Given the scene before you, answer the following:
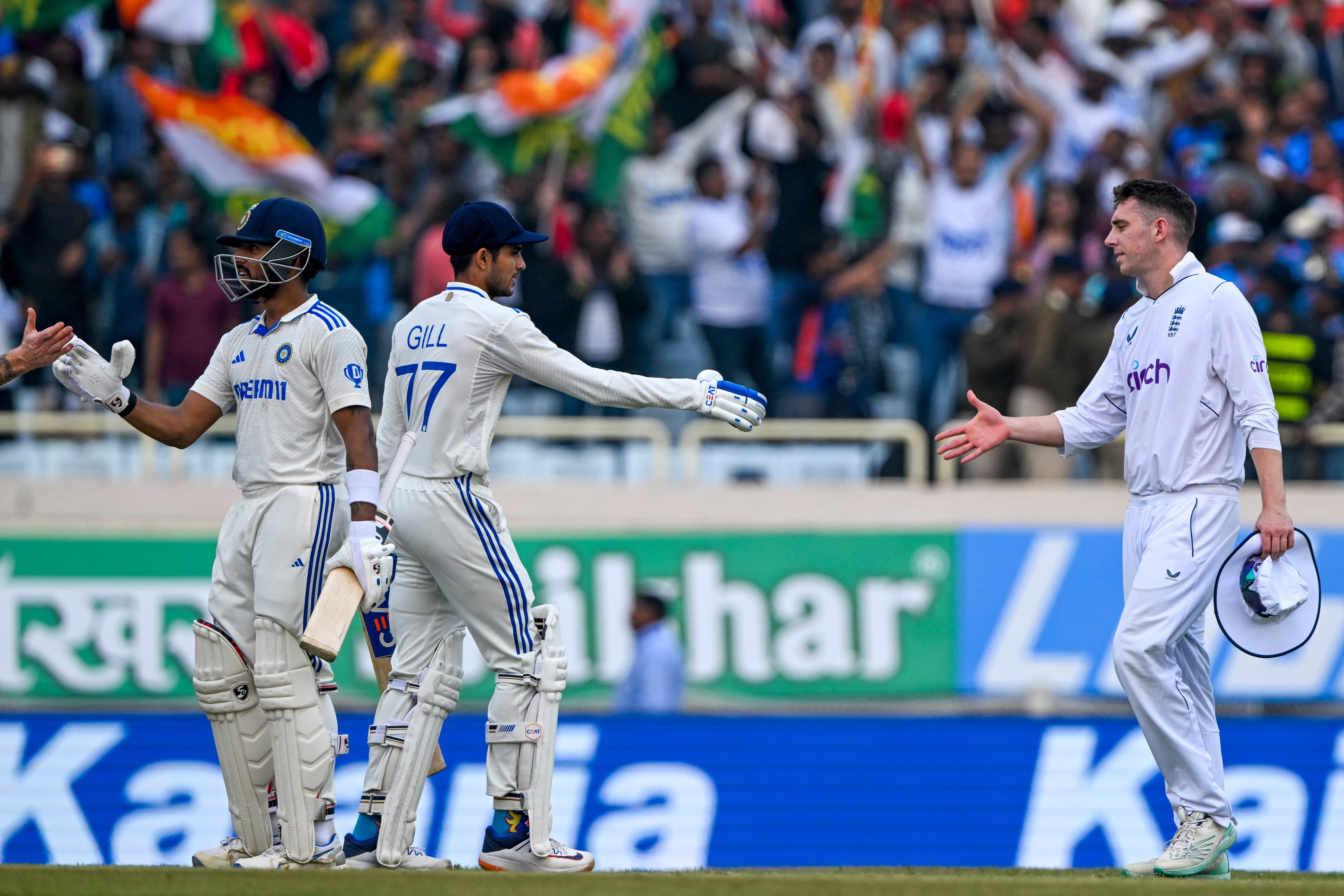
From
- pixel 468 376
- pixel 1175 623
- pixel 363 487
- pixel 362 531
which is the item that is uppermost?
pixel 468 376

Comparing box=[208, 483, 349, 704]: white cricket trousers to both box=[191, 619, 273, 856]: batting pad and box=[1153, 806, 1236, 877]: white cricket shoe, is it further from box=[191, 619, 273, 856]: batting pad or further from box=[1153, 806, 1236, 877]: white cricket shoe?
box=[1153, 806, 1236, 877]: white cricket shoe

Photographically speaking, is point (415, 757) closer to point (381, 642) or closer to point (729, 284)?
point (381, 642)

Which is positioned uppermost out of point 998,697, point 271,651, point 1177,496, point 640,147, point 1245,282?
point 640,147

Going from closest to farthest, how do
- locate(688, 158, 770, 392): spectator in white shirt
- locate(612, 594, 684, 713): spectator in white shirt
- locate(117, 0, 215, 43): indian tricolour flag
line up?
1. locate(612, 594, 684, 713): spectator in white shirt
2. locate(688, 158, 770, 392): spectator in white shirt
3. locate(117, 0, 215, 43): indian tricolour flag

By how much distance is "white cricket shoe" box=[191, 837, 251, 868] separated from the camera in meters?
6.81

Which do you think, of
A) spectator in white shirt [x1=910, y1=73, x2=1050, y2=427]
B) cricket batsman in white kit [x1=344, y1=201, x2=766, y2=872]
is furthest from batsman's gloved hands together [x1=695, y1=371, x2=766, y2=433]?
spectator in white shirt [x1=910, y1=73, x2=1050, y2=427]

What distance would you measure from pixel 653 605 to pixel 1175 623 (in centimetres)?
624

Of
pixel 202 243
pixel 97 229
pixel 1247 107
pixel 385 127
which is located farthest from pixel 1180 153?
pixel 97 229

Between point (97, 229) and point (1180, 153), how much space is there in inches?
364

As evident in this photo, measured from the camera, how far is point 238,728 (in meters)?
6.82

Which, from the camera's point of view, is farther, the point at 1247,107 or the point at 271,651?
the point at 1247,107

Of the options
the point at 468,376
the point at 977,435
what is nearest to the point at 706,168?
the point at 977,435

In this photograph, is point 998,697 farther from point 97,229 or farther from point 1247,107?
point 97,229

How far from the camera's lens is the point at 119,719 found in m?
9.92
